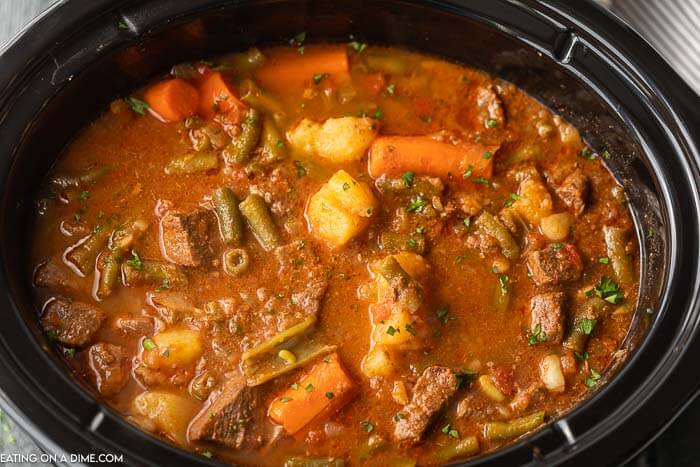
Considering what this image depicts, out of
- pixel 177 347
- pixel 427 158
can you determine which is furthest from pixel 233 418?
pixel 427 158

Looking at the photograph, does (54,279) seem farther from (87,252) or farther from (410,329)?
(410,329)

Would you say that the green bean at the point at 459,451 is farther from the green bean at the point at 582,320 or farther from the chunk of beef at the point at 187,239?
the chunk of beef at the point at 187,239

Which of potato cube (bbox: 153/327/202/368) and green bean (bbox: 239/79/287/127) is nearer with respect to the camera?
potato cube (bbox: 153/327/202/368)

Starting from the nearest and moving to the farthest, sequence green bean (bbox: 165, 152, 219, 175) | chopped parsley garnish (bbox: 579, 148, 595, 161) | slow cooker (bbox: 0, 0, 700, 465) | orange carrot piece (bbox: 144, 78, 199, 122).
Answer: slow cooker (bbox: 0, 0, 700, 465) → green bean (bbox: 165, 152, 219, 175) → orange carrot piece (bbox: 144, 78, 199, 122) → chopped parsley garnish (bbox: 579, 148, 595, 161)

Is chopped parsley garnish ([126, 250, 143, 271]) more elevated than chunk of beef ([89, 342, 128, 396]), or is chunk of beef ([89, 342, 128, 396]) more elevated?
chopped parsley garnish ([126, 250, 143, 271])

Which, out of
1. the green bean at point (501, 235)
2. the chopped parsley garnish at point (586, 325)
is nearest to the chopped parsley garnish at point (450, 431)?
the chopped parsley garnish at point (586, 325)

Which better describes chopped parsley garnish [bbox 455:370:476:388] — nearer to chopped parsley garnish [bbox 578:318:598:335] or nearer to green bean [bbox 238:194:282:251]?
chopped parsley garnish [bbox 578:318:598:335]

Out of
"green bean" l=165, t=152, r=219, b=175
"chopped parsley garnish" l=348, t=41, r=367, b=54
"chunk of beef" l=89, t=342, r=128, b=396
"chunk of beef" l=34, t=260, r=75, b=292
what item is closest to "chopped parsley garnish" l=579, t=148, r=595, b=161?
"chopped parsley garnish" l=348, t=41, r=367, b=54

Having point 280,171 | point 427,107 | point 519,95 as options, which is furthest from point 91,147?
point 519,95
